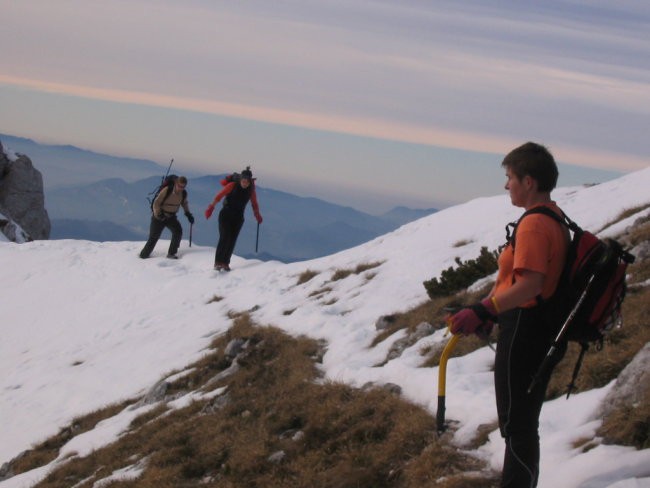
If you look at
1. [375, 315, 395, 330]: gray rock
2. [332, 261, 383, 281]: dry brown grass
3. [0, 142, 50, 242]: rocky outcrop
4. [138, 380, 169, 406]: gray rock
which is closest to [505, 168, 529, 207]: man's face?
[375, 315, 395, 330]: gray rock

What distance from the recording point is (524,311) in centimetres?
503

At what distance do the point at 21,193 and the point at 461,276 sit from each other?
161 ft

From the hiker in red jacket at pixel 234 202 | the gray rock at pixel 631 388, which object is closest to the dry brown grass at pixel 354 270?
the hiker in red jacket at pixel 234 202

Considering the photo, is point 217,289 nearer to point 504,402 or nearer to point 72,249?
point 72,249

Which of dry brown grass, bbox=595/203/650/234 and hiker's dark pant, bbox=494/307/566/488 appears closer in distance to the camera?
hiker's dark pant, bbox=494/307/566/488

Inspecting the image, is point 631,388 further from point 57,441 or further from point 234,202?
point 234,202

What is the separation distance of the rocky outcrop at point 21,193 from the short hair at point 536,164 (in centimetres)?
5359

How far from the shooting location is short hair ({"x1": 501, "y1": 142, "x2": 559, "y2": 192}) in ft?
16.5

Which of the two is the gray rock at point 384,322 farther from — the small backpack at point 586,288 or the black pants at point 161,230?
the black pants at point 161,230

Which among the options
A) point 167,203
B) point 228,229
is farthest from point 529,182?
point 167,203

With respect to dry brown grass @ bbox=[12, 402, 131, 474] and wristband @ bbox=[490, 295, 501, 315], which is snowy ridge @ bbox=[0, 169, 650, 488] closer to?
dry brown grass @ bbox=[12, 402, 131, 474]

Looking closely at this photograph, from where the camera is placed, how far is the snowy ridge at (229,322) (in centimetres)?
820

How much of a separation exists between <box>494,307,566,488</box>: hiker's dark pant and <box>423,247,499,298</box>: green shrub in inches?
311

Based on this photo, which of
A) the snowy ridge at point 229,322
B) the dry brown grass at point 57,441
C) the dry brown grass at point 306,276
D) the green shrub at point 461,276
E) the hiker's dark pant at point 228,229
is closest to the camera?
the snowy ridge at point 229,322
